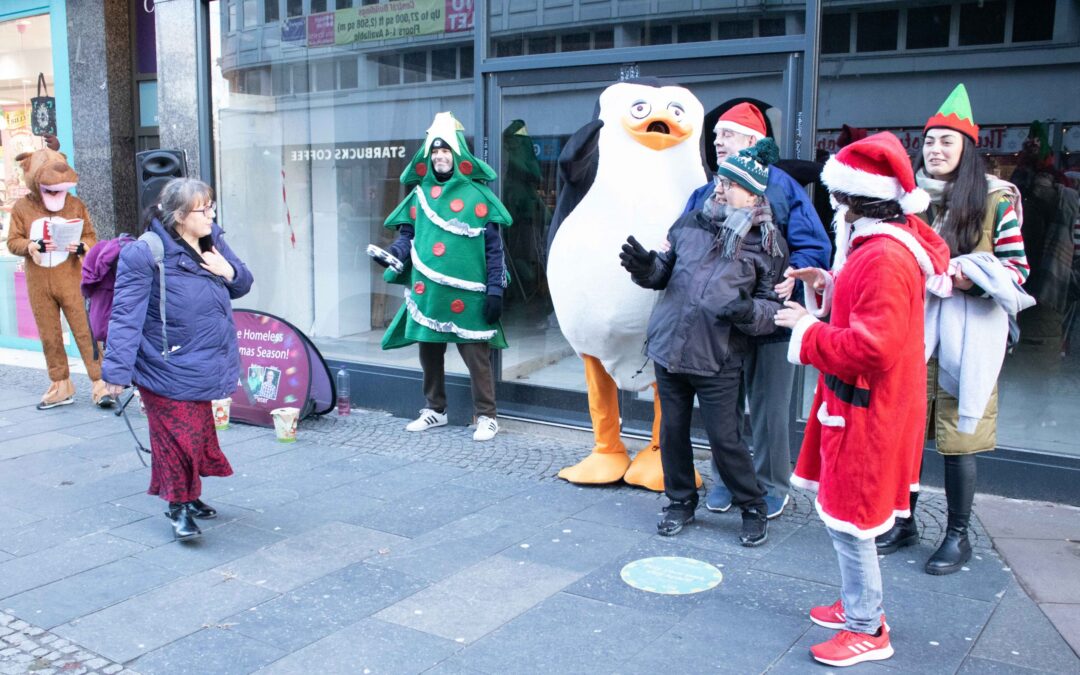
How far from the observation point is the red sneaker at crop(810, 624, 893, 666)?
3.49 meters

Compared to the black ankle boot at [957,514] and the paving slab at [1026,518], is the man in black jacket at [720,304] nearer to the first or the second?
the black ankle boot at [957,514]

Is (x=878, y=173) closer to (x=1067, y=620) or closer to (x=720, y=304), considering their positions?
(x=720, y=304)

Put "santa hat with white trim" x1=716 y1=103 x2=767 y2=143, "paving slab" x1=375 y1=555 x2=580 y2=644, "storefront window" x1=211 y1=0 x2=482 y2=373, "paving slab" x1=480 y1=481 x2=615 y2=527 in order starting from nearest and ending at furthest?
"paving slab" x1=375 y1=555 x2=580 y2=644, "santa hat with white trim" x1=716 y1=103 x2=767 y2=143, "paving slab" x1=480 y1=481 x2=615 y2=527, "storefront window" x1=211 y1=0 x2=482 y2=373

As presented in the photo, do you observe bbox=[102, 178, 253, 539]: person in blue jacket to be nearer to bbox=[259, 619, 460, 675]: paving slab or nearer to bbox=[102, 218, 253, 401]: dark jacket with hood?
bbox=[102, 218, 253, 401]: dark jacket with hood

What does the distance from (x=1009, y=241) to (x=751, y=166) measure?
3.78ft

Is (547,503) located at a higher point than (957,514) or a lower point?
lower

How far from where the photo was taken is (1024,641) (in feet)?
12.1

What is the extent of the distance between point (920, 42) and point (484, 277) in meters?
3.00

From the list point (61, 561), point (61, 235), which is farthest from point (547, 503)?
point (61, 235)

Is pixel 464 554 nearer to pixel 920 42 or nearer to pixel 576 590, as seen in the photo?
pixel 576 590

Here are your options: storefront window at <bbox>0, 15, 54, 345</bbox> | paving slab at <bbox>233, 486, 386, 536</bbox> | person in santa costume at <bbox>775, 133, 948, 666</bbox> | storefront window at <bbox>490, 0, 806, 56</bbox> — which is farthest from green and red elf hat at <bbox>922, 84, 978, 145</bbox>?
storefront window at <bbox>0, 15, 54, 345</bbox>

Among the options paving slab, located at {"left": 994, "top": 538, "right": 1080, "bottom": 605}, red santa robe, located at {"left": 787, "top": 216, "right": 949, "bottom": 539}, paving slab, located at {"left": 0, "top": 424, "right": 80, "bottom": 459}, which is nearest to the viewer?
red santa robe, located at {"left": 787, "top": 216, "right": 949, "bottom": 539}

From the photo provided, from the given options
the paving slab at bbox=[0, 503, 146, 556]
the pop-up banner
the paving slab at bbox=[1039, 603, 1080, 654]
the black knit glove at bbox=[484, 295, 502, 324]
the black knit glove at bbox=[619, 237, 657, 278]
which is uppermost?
the black knit glove at bbox=[619, 237, 657, 278]

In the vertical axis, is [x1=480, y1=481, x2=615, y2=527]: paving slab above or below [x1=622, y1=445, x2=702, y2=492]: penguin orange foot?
below
